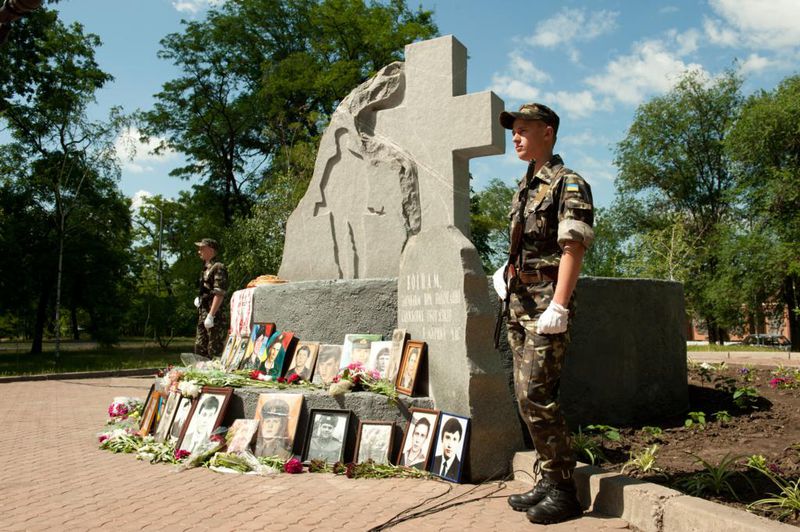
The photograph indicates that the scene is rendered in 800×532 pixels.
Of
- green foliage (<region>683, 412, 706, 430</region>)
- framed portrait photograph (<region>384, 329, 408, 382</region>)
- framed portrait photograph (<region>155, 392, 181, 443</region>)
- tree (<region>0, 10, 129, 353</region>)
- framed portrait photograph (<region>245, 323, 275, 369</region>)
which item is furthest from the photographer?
tree (<region>0, 10, 129, 353</region>)

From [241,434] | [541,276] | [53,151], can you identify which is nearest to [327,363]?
[241,434]

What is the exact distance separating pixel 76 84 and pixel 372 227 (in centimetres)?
1960

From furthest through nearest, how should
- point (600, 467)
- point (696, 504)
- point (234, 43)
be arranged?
1. point (234, 43)
2. point (600, 467)
3. point (696, 504)

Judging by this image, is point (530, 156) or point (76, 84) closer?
point (530, 156)

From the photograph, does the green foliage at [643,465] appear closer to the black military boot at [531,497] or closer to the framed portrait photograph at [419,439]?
A: the black military boot at [531,497]

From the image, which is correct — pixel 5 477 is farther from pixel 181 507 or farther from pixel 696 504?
pixel 696 504

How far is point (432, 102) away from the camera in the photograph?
711cm

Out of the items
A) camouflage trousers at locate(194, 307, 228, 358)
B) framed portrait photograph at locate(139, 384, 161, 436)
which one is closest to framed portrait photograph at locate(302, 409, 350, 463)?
framed portrait photograph at locate(139, 384, 161, 436)

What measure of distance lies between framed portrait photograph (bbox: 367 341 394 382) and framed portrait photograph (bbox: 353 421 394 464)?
54cm

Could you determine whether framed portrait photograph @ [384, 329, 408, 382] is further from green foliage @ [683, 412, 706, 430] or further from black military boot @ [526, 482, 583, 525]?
green foliage @ [683, 412, 706, 430]

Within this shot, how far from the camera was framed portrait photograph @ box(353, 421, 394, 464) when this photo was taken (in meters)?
4.89

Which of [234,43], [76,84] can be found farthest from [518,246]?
[234,43]

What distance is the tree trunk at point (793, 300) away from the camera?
27772mm

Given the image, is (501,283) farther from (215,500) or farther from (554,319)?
(215,500)
